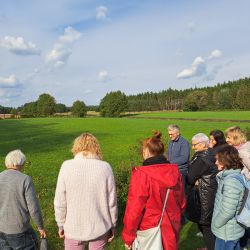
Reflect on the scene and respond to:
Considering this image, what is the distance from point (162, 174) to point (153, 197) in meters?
0.31

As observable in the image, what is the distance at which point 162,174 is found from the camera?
431 cm

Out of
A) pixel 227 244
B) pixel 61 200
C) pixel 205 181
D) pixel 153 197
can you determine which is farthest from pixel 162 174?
pixel 227 244

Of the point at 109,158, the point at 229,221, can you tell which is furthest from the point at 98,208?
the point at 109,158

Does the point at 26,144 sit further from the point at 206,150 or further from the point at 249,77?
the point at 249,77

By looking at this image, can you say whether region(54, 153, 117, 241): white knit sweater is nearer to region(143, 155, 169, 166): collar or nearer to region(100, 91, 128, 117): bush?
region(143, 155, 169, 166): collar

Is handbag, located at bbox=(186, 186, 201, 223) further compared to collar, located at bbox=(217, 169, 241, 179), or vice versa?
handbag, located at bbox=(186, 186, 201, 223)

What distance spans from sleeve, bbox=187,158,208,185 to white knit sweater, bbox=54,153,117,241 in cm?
181

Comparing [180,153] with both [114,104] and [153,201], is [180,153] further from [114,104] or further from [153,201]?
[114,104]

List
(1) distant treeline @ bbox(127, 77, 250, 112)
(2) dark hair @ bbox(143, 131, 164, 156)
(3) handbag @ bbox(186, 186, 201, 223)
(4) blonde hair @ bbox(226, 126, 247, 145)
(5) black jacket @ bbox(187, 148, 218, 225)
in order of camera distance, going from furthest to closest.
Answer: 1. (1) distant treeline @ bbox(127, 77, 250, 112)
2. (4) blonde hair @ bbox(226, 126, 247, 145)
3. (3) handbag @ bbox(186, 186, 201, 223)
4. (5) black jacket @ bbox(187, 148, 218, 225)
5. (2) dark hair @ bbox(143, 131, 164, 156)

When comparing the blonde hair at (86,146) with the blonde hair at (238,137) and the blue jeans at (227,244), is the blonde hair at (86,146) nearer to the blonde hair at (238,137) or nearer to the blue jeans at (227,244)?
the blue jeans at (227,244)

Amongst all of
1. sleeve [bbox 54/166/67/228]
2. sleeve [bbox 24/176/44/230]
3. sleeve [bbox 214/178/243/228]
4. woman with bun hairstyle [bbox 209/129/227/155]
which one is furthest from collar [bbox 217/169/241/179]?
sleeve [bbox 24/176/44/230]

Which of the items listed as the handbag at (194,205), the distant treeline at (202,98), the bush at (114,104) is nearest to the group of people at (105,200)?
the handbag at (194,205)

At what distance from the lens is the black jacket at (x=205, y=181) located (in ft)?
18.3

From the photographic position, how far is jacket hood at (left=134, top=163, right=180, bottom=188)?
168 inches
